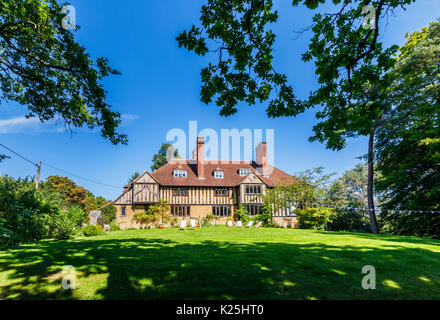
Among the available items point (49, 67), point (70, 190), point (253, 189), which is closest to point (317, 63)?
point (49, 67)

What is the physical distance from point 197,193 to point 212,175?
12.1 feet

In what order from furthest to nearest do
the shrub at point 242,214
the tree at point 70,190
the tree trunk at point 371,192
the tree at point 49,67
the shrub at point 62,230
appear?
1. the tree at point 70,190
2. the shrub at point 242,214
3. the tree trunk at point 371,192
4. the shrub at point 62,230
5. the tree at point 49,67

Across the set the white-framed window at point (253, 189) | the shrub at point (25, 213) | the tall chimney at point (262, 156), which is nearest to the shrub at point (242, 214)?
the white-framed window at point (253, 189)

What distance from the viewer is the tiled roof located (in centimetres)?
2830

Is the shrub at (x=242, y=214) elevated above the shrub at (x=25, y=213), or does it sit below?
below

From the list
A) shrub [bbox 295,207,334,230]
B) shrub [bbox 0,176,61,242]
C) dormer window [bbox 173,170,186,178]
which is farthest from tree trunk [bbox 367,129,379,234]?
shrub [bbox 0,176,61,242]

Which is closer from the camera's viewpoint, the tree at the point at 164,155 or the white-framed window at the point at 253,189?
the white-framed window at the point at 253,189

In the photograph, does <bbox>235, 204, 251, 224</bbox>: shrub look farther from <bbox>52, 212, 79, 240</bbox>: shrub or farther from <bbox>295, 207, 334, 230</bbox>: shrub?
<bbox>52, 212, 79, 240</bbox>: shrub

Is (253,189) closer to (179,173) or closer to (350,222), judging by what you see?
(179,173)

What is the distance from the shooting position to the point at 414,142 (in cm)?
1805

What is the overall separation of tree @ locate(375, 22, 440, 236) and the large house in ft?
36.3

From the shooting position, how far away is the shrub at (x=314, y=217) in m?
21.1

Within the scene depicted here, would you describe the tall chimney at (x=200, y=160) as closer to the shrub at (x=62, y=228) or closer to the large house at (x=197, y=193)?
the large house at (x=197, y=193)
